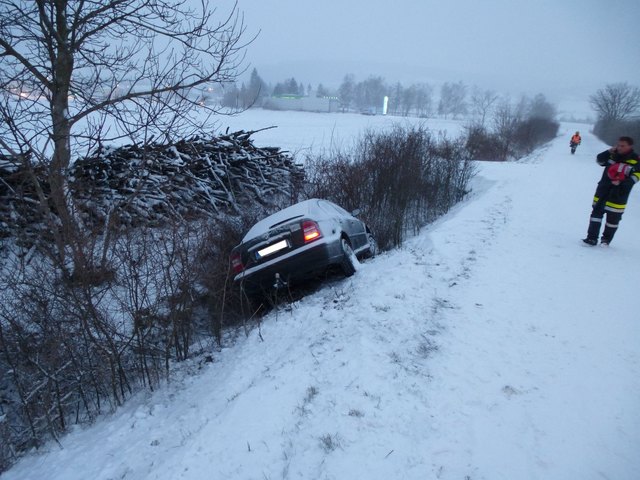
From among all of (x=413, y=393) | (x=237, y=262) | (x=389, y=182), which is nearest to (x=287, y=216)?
(x=237, y=262)

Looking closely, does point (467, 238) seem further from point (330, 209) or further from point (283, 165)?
point (283, 165)

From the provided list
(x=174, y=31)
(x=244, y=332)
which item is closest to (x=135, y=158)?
(x=174, y=31)

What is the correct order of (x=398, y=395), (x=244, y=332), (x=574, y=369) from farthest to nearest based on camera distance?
(x=244, y=332), (x=574, y=369), (x=398, y=395)

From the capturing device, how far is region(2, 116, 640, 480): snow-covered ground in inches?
95.6

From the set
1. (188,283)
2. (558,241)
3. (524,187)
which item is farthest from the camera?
(524,187)

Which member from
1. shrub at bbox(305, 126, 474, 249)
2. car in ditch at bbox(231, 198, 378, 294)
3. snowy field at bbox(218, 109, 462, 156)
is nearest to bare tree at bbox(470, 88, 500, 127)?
snowy field at bbox(218, 109, 462, 156)

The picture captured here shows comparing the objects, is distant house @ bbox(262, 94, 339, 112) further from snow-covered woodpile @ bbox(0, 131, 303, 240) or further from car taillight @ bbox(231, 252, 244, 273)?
car taillight @ bbox(231, 252, 244, 273)

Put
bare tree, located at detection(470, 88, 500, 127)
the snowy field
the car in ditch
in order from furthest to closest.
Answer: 1. bare tree, located at detection(470, 88, 500, 127)
2. the snowy field
3. the car in ditch

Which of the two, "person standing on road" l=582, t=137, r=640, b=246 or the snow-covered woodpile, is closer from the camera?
"person standing on road" l=582, t=137, r=640, b=246

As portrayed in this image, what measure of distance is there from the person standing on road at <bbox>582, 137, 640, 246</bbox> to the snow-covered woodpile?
718 centimetres

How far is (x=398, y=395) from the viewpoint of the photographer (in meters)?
2.93

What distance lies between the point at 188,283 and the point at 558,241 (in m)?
6.43

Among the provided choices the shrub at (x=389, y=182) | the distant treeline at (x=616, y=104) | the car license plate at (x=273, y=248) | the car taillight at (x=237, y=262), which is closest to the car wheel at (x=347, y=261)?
the car license plate at (x=273, y=248)

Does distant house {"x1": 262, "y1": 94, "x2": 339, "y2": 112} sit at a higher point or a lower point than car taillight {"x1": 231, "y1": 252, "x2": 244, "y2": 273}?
higher
